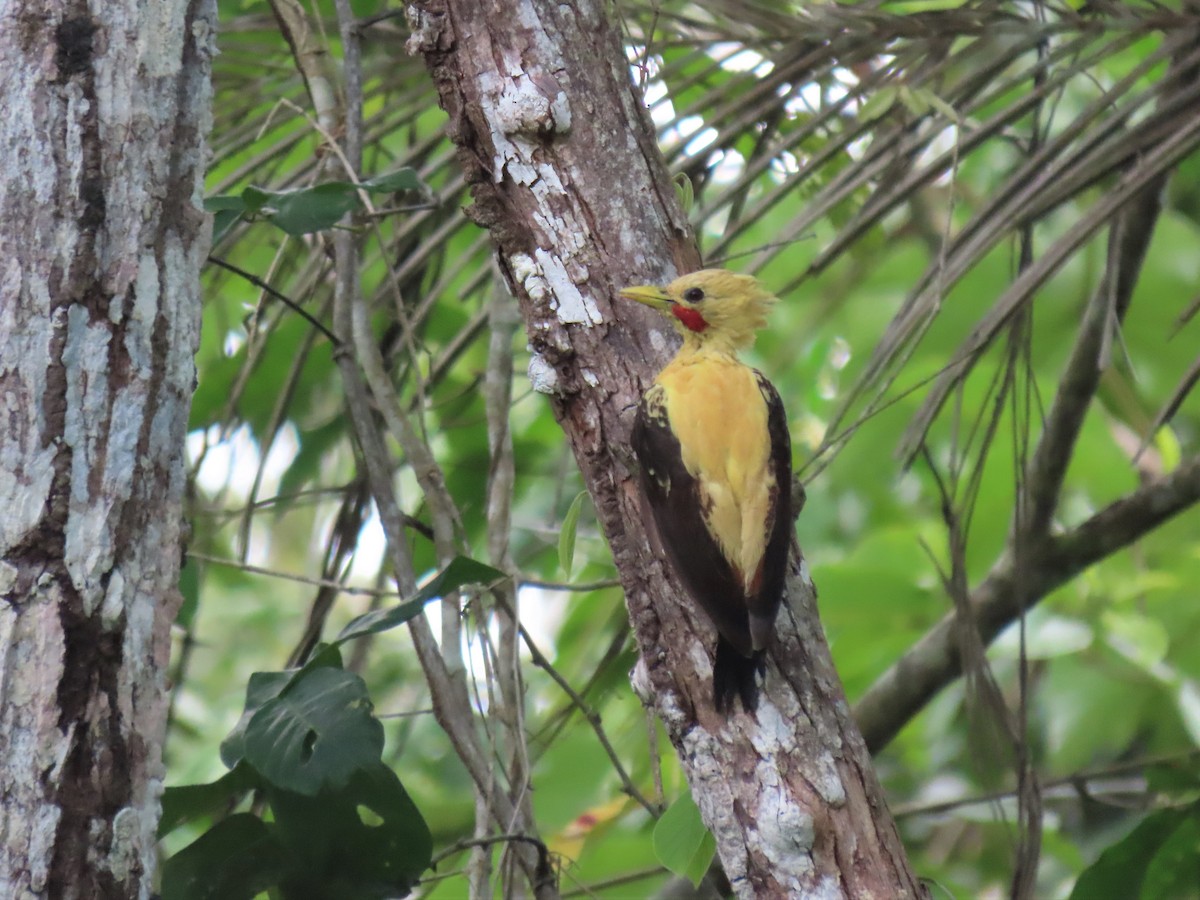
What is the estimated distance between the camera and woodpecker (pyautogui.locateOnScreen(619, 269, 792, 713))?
82.9 inches

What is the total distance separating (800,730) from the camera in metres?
2.07

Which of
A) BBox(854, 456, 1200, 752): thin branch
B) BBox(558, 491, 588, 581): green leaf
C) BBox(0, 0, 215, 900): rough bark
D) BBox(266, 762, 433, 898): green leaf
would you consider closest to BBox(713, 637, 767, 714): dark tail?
BBox(558, 491, 588, 581): green leaf

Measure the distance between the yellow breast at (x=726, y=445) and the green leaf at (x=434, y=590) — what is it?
0.42m

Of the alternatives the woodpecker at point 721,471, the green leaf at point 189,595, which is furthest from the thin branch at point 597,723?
the green leaf at point 189,595

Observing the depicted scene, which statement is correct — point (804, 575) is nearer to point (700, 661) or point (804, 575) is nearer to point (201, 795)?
point (700, 661)

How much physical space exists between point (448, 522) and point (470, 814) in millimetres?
1408

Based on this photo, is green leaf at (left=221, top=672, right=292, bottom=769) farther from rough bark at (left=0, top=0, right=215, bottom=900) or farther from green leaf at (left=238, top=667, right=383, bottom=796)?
rough bark at (left=0, top=0, right=215, bottom=900)

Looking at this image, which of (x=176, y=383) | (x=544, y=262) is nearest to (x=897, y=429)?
(x=544, y=262)

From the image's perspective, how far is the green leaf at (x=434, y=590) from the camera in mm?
2277

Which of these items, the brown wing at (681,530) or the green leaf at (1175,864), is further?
the green leaf at (1175,864)

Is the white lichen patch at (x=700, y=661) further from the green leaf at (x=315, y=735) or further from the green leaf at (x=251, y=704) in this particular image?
the green leaf at (x=251, y=704)

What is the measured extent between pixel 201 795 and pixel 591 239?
1214 mm

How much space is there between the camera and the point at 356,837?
232 centimetres

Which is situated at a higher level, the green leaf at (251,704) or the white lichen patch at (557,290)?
the white lichen patch at (557,290)
